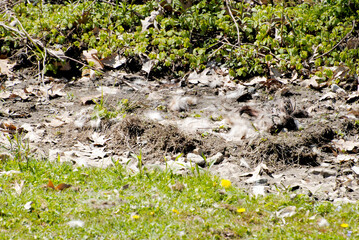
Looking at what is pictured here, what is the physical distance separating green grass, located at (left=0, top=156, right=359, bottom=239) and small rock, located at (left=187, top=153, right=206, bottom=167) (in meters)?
0.37

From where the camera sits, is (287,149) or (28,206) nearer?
(28,206)

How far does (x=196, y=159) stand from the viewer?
14.6 feet

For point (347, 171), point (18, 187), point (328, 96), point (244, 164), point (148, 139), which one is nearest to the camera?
point (18, 187)

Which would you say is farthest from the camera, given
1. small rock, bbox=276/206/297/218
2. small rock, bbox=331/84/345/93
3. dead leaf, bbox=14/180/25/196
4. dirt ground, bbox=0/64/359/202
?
small rock, bbox=331/84/345/93

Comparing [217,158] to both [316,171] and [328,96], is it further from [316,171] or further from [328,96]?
[328,96]

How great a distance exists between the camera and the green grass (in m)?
3.17

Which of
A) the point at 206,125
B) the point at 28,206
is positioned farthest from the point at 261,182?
the point at 28,206

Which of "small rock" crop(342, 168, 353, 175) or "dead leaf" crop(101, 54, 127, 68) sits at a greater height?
"small rock" crop(342, 168, 353, 175)

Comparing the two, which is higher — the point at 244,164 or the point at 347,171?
the point at 347,171

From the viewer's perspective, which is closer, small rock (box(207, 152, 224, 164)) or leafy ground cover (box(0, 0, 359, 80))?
small rock (box(207, 152, 224, 164))

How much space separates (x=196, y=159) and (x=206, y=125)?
84 cm

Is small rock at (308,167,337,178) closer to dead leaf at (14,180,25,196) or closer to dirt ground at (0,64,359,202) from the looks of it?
dirt ground at (0,64,359,202)

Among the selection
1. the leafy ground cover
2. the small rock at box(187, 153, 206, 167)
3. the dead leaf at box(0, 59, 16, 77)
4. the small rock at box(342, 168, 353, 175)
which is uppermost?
the leafy ground cover

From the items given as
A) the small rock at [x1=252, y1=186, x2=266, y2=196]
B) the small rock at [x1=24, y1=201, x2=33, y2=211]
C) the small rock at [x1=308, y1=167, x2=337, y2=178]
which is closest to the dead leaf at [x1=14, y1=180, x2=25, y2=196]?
the small rock at [x1=24, y1=201, x2=33, y2=211]
